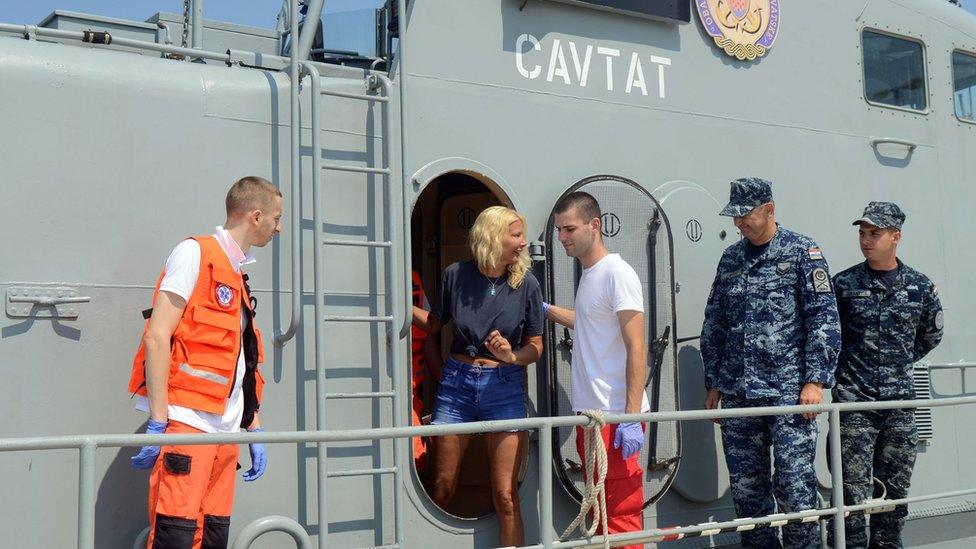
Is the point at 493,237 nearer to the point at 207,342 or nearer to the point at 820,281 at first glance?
the point at 207,342

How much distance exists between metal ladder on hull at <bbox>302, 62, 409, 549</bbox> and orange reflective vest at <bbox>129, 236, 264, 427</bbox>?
18.1 inches

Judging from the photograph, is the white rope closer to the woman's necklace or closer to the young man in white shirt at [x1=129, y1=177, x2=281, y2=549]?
the woman's necklace

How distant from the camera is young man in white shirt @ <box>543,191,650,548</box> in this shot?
14.5 ft

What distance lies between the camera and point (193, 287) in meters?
3.76

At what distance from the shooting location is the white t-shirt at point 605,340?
447 centimetres

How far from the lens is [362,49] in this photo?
5.07 meters

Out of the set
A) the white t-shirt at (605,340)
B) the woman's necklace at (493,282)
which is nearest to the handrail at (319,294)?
the woman's necklace at (493,282)

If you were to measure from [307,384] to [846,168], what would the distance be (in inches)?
137

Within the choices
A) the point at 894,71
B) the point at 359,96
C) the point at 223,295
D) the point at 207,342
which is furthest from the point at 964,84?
the point at 207,342

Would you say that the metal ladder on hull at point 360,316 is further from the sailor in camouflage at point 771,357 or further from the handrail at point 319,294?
the sailor in camouflage at point 771,357

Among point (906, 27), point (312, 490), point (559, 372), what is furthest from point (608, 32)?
point (312, 490)

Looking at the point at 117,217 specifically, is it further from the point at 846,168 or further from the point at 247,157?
the point at 846,168

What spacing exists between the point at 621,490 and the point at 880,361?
158 cm

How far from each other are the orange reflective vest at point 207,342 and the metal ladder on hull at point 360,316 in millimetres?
459
